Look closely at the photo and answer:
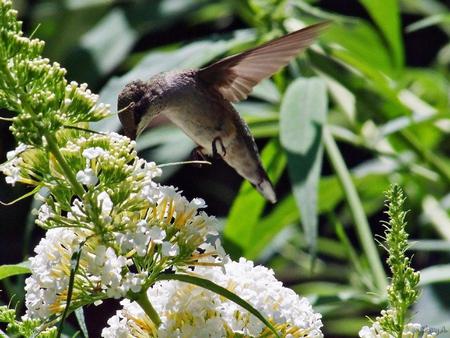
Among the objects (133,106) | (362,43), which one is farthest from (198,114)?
(362,43)

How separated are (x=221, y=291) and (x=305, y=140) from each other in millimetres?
862

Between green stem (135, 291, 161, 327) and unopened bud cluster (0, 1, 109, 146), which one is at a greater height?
unopened bud cluster (0, 1, 109, 146)

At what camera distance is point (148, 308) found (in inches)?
41.3

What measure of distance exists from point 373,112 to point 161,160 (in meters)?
0.54

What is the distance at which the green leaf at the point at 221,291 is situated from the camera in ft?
3.20

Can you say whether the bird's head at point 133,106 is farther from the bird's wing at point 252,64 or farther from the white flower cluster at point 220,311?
the white flower cluster at point 220,311

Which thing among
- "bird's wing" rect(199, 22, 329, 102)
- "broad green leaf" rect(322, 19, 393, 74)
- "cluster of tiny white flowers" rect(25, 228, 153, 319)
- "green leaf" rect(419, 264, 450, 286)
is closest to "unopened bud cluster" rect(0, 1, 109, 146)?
"cluster of tiny white flowers" rect(25, 228, 153, 319)

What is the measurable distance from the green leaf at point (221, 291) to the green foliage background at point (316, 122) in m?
0.65

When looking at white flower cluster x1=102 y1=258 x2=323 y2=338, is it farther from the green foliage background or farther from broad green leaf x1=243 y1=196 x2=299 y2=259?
broad green leaf x1=243 y1=196 x2=299 y2=259

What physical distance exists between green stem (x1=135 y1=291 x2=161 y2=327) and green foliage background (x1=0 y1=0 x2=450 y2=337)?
629mm

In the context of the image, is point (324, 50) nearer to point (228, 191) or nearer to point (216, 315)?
point (216, 315)

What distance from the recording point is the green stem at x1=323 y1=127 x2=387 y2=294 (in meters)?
1.86

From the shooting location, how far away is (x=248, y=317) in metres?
1.06

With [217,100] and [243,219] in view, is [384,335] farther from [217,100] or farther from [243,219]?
[243,219]
